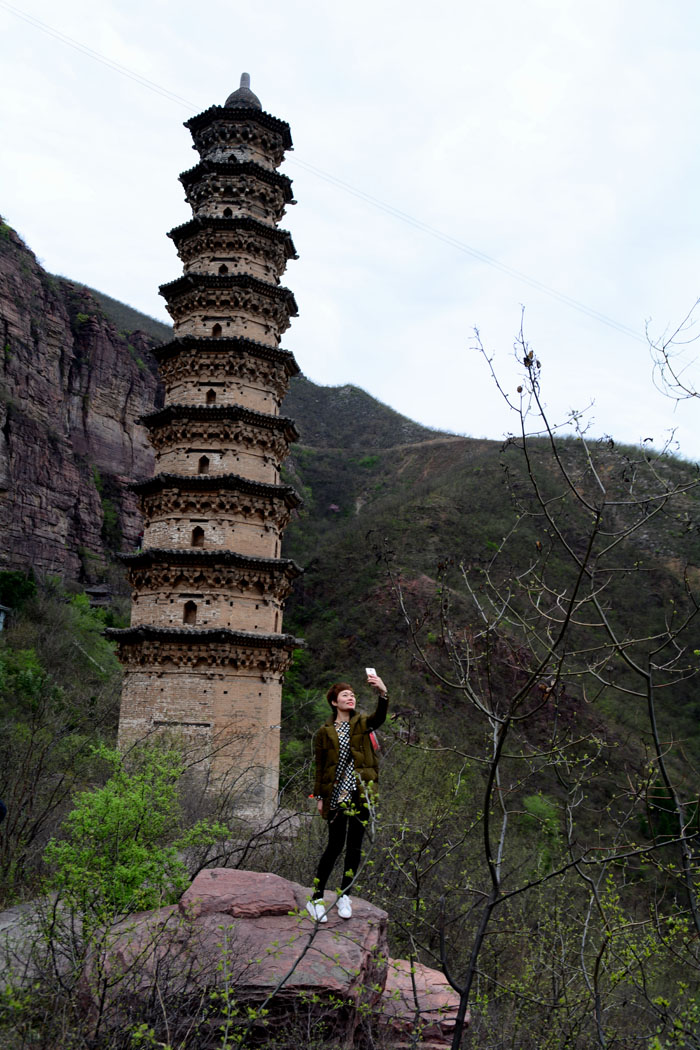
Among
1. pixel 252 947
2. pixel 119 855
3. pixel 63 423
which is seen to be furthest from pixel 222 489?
pixel 63 423

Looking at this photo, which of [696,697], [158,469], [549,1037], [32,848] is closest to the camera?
[549,1037]

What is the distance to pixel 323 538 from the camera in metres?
65.9

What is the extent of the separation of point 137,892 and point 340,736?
2.13 metres

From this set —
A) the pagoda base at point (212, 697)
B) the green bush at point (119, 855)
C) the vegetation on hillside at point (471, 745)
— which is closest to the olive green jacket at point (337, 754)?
the vegetation on hillside at point (471, 745)

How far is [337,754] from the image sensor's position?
6.26m

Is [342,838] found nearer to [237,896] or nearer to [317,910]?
[317,910]

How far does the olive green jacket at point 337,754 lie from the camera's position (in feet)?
20.2

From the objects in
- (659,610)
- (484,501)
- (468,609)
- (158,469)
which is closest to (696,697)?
(659,610)

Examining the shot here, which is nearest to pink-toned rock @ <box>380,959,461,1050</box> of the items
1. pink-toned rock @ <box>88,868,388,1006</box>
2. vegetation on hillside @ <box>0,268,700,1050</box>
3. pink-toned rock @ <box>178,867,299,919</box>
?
pink-toned rock @ <box>88,868,388,1006</box>

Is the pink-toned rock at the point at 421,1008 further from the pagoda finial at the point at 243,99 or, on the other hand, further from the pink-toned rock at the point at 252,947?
the pagoda finial at the point at 243,99

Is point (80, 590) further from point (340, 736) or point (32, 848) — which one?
point (340, 736)

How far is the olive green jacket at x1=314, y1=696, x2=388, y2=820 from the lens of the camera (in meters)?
6.16

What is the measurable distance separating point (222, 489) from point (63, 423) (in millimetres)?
48802

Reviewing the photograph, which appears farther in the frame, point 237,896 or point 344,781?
point 237,896
